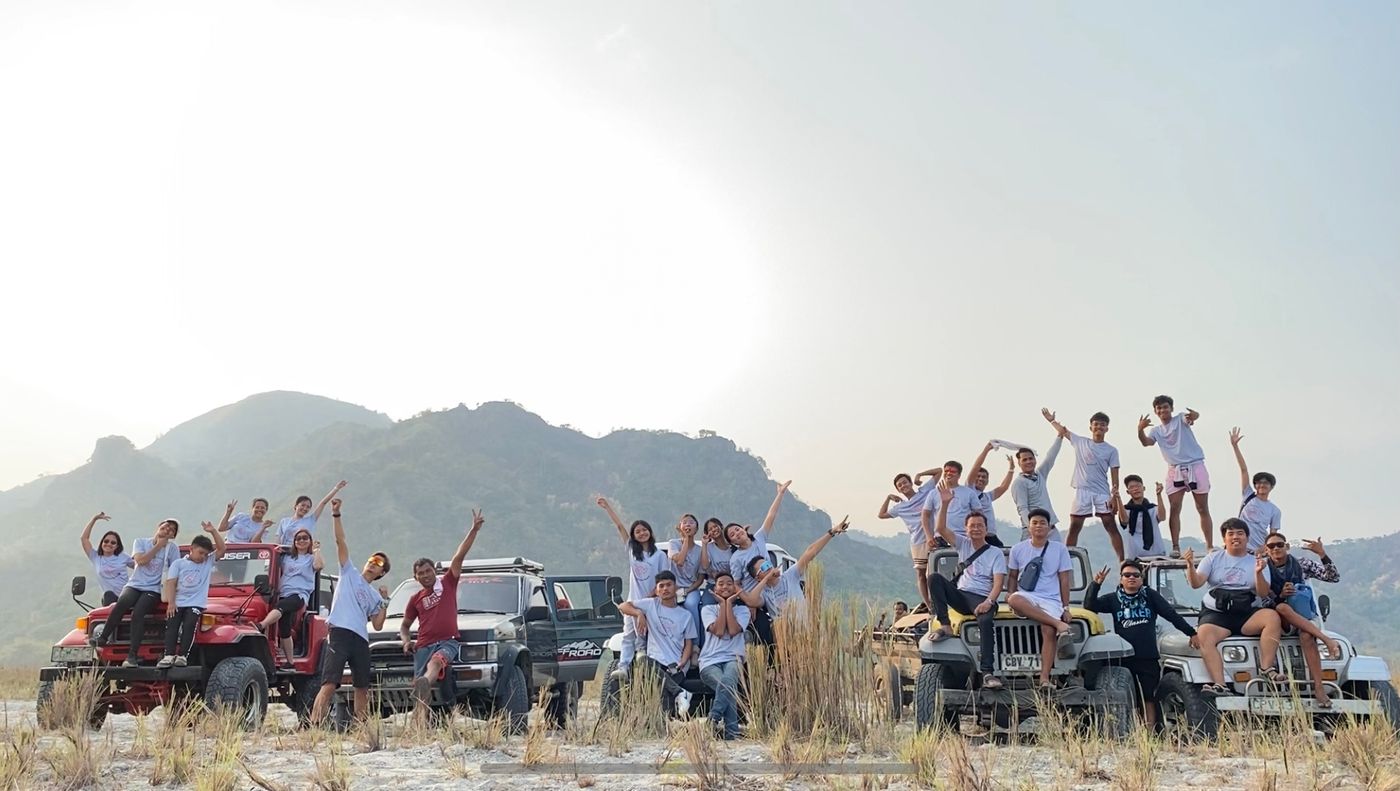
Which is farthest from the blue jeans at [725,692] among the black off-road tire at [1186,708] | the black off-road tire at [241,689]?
the black off-road tire at [241,689]

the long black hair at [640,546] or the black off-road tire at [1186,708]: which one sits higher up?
the long black hair at [640,546]

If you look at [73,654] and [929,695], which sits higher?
[929,695]

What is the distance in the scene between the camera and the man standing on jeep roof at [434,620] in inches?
448

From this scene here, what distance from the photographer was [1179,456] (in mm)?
14391

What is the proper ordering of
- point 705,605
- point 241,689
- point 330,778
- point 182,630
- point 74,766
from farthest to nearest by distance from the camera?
point 182,630 → point 241,689 → point 705,605 → point 74,766 → point 330,778

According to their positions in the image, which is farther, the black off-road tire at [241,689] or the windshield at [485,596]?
the windshield at [485,596]

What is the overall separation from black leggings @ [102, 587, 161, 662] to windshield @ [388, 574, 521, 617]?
2697mm

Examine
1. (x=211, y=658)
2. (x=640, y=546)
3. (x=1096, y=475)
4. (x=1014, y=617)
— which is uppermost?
(x=1096, y=475)

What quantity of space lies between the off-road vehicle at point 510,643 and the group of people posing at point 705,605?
1199 mm

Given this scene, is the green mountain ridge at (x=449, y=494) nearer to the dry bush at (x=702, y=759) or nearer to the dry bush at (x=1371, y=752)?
the dry bush at (x=1371, y=752)

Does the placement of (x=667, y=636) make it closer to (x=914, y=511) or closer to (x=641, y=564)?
(x=641, y=564)

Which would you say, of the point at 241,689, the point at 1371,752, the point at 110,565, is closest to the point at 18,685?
the point at 110,565

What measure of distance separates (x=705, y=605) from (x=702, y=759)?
4043mm

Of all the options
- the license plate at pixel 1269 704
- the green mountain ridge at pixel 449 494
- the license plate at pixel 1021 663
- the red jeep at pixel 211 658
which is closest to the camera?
the license plate at pixel 1269 704
